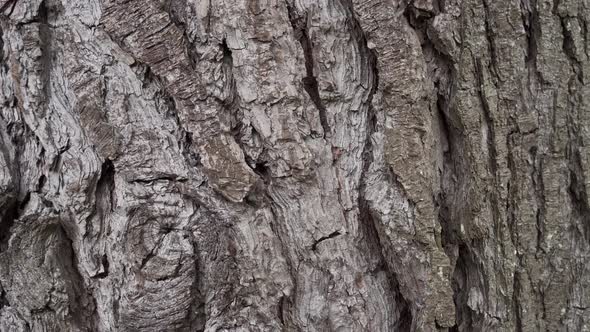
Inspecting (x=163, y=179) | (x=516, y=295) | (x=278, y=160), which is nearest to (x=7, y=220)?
(x=163, y=179)

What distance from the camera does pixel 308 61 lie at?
1082 mm

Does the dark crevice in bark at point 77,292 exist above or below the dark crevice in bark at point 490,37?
below

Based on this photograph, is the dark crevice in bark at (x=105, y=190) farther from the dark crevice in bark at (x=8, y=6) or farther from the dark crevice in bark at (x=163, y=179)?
the dark crevice in bark at (x=8, y=6)

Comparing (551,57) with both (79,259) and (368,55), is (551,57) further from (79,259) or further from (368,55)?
(79,259)

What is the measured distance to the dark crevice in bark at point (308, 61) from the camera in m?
1.06

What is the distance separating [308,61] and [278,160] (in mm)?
220

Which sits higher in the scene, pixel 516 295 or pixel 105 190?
pixel 105 190

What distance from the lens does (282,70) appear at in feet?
3.41

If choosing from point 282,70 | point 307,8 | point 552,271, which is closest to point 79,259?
point 282,70

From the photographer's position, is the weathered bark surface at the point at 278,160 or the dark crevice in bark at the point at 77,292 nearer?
the weathered bark surface at the point at 278,160

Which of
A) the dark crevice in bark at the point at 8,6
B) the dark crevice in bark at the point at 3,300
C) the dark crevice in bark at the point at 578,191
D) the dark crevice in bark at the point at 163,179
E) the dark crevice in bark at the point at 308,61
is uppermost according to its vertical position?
the dark crevice in bark at the point at 8,6

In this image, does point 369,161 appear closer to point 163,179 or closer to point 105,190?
point 163,179

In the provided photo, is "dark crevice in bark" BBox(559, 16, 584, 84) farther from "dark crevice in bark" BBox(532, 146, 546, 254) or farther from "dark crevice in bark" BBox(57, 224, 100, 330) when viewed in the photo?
"dark crevice in bark" BBox(57, 224, 100, 330)

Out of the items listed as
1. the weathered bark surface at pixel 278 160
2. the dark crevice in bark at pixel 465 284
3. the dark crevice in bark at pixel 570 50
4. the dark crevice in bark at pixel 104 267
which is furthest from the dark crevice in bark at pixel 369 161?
the dark crevice in bark at pixel 104 267
